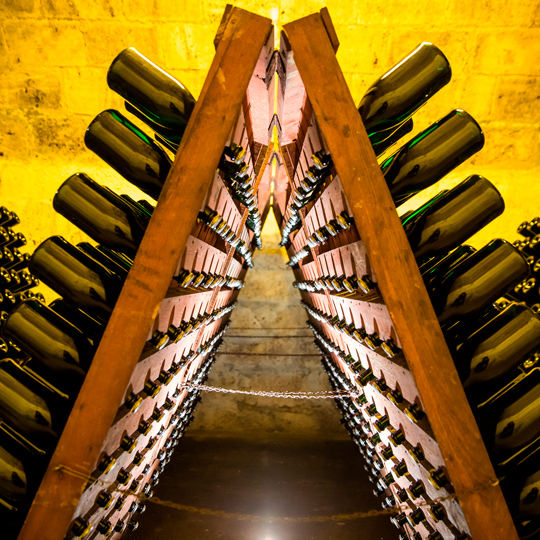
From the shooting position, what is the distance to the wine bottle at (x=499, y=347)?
0.79 metres

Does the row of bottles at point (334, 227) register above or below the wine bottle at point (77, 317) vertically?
above

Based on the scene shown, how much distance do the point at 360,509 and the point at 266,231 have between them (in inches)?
107

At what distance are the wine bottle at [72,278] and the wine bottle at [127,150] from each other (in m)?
0.22

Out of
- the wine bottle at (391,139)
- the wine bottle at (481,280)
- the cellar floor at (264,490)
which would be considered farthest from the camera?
the cellar floor at (264,490)

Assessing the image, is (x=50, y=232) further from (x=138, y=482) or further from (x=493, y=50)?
(x=493, y=50)

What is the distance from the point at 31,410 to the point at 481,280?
996 millimetres

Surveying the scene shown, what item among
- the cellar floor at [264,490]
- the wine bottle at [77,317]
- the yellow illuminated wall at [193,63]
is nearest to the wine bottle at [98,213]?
the wine bottle at [77,317]

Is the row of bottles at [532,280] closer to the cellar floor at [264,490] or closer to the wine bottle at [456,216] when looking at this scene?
the cellar floor at [264,490]

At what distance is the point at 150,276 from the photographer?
0.72 metres

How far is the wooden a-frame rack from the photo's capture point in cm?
67

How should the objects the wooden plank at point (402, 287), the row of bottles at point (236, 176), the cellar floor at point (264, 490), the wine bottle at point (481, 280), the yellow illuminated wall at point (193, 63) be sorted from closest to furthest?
the wooden plank at point (402, 287)
the wine bottle at point (481, 280)
the row of bottles at point (236, 176)
the cellar floor at point (264, 490)
the yellow illuminated wall at point (193, 63)

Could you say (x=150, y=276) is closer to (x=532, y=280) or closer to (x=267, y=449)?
(x=532, y=280)

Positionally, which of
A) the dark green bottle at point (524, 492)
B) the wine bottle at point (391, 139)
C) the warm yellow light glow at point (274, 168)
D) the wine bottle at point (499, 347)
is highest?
the warm yellow light glow at point (274, 168)

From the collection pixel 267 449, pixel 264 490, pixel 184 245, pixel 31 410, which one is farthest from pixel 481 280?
pixel 267 449
